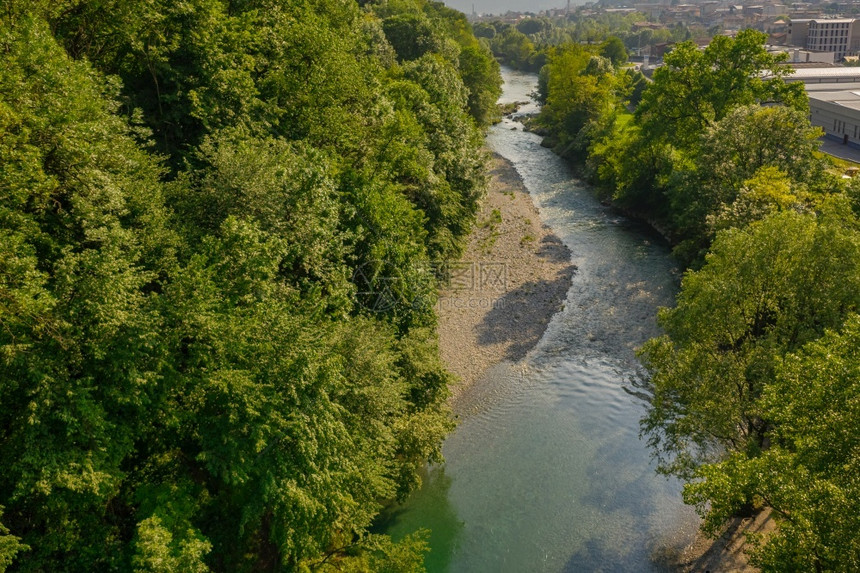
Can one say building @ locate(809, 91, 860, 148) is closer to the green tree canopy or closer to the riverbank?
the green tree canopy

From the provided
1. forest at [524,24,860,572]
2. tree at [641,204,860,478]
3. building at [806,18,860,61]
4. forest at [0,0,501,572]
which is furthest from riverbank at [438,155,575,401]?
building at [806,18,860,61]

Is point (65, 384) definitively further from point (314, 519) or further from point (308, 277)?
point (308, 277)

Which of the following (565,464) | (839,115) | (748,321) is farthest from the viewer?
(839,115)

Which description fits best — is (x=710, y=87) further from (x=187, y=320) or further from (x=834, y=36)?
(x=834, y=36)

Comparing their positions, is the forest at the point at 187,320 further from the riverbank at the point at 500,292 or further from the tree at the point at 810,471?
the tree at the point at 810,471

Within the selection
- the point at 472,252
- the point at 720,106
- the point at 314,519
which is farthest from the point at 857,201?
the point at 314,519

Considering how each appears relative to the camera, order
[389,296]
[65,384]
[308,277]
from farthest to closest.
A: [389,296]
[308,277]
[65,384]

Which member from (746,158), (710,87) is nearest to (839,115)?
(710,87)
